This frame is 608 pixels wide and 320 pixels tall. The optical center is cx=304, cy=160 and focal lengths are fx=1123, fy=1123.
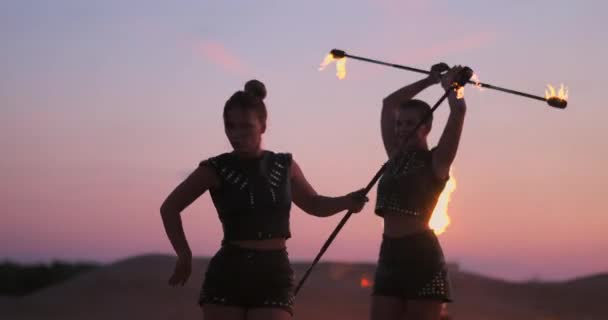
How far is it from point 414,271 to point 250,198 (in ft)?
5.38

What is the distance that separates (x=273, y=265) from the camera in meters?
5.98

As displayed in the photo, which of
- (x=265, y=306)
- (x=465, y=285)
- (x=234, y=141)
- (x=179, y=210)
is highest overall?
(x=234, y=141)

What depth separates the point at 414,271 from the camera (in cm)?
721

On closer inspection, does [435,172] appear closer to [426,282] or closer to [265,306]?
[426,282]

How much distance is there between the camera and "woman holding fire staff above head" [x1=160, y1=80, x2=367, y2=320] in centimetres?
591

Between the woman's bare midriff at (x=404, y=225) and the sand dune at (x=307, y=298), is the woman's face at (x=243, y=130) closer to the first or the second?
the woman's bare midriff at (x=404, y=225)

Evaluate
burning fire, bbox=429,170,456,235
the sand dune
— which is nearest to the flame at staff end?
the sand dune

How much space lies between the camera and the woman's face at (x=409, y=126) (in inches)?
293

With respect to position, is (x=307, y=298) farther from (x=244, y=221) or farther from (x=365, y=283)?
(x=244, y=221)

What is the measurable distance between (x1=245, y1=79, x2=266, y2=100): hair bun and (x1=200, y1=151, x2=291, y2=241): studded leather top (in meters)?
0.35

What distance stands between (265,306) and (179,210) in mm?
694

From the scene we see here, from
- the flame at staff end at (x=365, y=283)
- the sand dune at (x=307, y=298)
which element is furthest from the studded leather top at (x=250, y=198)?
the flame at staff end at (x=365, y=283)

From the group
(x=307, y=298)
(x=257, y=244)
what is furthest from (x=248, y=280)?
(x=307, y=298)

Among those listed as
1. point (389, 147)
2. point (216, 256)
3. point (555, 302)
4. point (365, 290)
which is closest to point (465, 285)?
point (555, 302)
